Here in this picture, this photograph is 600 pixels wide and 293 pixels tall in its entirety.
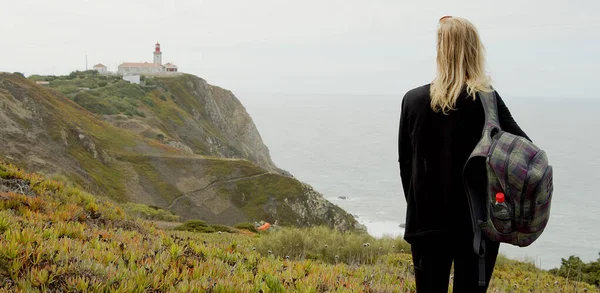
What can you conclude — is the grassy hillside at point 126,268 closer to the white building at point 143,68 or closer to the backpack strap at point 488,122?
the backpack strap at point 488,122

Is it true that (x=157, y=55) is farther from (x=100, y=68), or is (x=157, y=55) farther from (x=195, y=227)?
(x=195, y=227)

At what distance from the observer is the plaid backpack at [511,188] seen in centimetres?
310

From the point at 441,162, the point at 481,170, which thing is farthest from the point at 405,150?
the point at 481,170

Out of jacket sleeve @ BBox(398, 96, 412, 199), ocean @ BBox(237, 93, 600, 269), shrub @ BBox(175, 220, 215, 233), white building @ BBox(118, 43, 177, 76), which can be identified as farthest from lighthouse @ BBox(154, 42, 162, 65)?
jacket sleeve @ BBox(398, 96, 412, 199)

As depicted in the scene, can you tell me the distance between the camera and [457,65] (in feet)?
11.8

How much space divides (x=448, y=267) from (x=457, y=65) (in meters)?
1.38

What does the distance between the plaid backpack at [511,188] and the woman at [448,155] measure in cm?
17

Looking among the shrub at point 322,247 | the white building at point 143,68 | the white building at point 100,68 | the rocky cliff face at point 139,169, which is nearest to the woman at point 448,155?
the shrub at point 322,247

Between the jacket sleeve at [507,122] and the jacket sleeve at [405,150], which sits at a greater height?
the jacket sleeve at [507,122]

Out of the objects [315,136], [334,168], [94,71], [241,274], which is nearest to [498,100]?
[241,274]

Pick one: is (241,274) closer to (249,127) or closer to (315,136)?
(249,127)

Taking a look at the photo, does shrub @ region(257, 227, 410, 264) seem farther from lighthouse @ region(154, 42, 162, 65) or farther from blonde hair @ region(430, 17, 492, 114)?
lighthouse @ region(154, 42, 162, 65)

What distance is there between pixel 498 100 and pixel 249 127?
343 ft

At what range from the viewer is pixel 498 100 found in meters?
3.55
